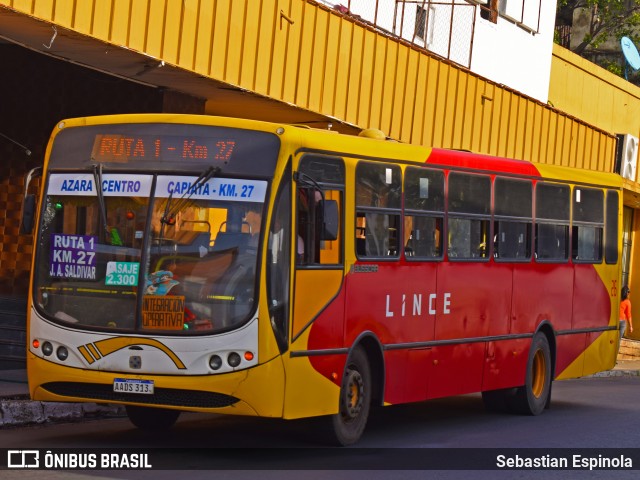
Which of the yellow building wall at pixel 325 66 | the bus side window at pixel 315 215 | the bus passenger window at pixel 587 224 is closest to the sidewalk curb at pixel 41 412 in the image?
the bus side window at pixel 315 215

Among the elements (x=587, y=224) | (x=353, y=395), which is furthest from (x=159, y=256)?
(x=587, y=224)

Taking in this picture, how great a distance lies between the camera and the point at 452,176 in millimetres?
14797

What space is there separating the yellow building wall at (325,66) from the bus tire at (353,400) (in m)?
4.90

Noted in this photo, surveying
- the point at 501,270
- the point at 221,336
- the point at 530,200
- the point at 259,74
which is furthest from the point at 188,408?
the point at 259,74

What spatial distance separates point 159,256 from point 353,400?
7.85ft

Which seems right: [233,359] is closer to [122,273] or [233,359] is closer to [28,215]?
[122,273]

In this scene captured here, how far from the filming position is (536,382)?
17297mm

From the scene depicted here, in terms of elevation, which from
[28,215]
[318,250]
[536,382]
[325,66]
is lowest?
[536,382]

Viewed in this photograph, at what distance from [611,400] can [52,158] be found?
10.7 metres

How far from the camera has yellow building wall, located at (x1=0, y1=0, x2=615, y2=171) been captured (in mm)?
16234

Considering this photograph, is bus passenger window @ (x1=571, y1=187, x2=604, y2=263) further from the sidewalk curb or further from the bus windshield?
the bus windshield

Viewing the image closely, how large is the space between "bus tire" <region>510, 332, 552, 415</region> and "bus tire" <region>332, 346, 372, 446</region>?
4344mm

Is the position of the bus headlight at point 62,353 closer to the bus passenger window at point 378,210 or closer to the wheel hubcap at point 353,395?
the wheel hubcap at point 353,395

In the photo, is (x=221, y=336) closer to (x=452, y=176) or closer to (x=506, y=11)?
(x=452, y=176)
